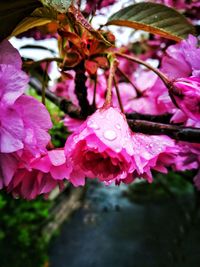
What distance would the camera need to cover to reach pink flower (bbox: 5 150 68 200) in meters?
0.57

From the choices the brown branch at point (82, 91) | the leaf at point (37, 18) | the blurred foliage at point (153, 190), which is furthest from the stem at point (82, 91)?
the blurred foliage at point (153, 190)

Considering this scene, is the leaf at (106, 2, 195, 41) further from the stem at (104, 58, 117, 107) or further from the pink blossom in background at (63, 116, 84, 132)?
the pink blossom in background at (63, 116, 84, 132)

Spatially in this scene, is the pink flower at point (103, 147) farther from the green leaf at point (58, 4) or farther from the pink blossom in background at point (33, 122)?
the green leaf at point (58, 4)

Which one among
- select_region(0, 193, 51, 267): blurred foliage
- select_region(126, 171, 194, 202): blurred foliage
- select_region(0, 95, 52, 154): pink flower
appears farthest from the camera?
select_region(126, 171, 194, 202): blurred foliage

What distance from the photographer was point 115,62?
0.66 meters

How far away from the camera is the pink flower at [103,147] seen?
48 cm

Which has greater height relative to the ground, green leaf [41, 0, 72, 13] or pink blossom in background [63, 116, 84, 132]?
green leaf [41, 0, 72, 13]

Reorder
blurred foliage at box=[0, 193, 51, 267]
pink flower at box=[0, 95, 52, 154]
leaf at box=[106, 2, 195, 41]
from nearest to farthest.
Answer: pink flower at box=[0, 95, 52, 154]
leaf at box=[106, 2, 195, 41]
blurred foliage at box=[0, 193, 51, 267]

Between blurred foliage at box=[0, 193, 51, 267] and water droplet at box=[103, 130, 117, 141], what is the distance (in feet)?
7.99

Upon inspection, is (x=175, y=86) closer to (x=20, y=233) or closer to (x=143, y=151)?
(x=143, y=151)

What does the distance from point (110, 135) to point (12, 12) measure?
187 millimetres

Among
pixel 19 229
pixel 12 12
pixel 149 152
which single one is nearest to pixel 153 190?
pixel 19 229

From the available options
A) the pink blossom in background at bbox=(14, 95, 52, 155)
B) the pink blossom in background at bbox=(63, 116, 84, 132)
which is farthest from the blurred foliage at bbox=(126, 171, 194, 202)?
the pink blossom in background at bbox=(14, 95, 52, 155)

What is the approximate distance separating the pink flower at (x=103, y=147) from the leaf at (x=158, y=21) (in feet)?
0.74
